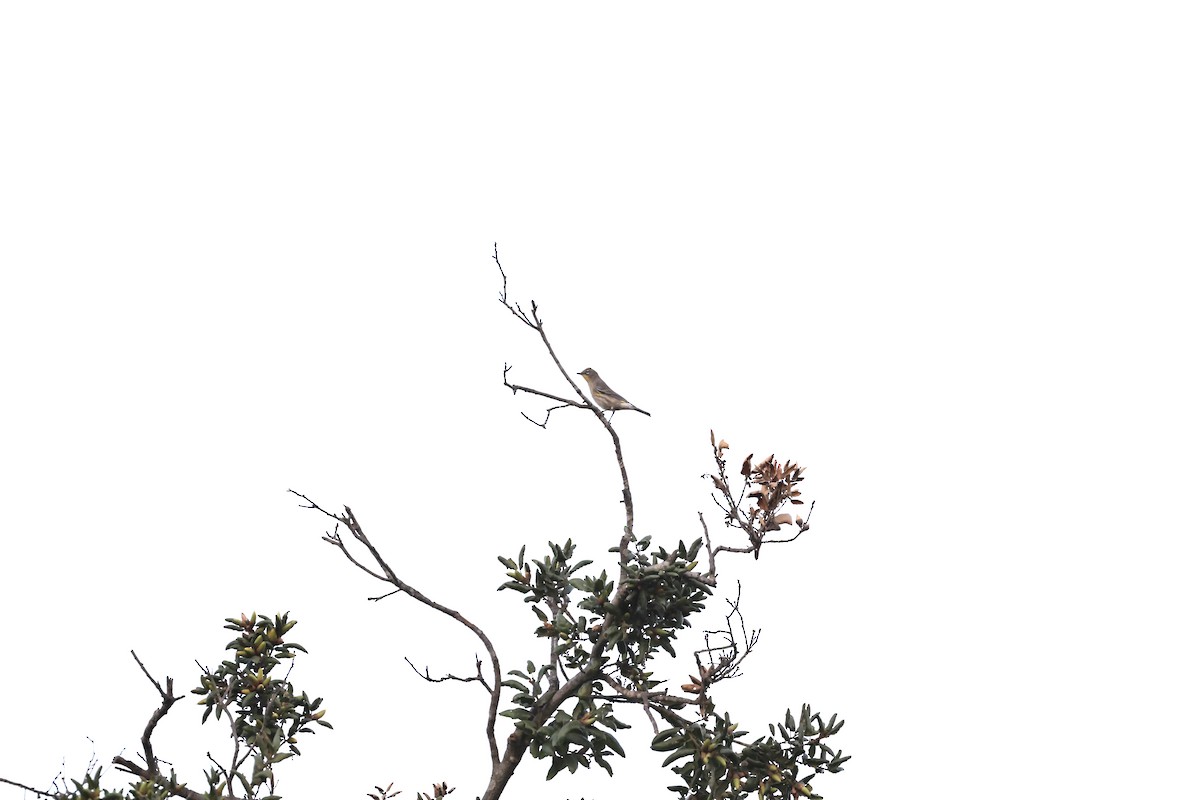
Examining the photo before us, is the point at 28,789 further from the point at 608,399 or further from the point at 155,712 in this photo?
the point at 608,399

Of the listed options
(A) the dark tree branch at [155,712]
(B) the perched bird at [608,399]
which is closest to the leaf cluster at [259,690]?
(A) the dark tree branch at [155,712]

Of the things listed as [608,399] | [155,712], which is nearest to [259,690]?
[155,712]

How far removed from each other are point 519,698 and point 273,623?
1658 millimetres

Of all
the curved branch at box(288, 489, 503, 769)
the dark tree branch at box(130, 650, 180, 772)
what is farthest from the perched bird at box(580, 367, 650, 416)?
the dark tree branch at box(130, 650, 180, 772)

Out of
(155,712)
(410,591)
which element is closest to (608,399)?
(410,591)

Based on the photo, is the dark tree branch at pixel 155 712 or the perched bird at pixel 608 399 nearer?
the dark tree branch at pixel 155 712

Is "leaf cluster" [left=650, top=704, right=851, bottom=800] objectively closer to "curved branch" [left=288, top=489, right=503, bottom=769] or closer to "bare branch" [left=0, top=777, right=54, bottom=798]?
"curved branch" [left=288, top=489, right=503, bottom=769]

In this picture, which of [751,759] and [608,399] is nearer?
[751,759]

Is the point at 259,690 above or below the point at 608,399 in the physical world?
below

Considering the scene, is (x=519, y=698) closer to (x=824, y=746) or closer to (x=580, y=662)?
(x=580, y=662)

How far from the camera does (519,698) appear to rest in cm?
727

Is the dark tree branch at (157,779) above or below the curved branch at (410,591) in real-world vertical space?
below

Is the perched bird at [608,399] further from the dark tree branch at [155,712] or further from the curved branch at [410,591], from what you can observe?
the dark tree branch at [155,712]

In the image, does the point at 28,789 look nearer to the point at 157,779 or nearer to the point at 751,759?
the point at 157,779
